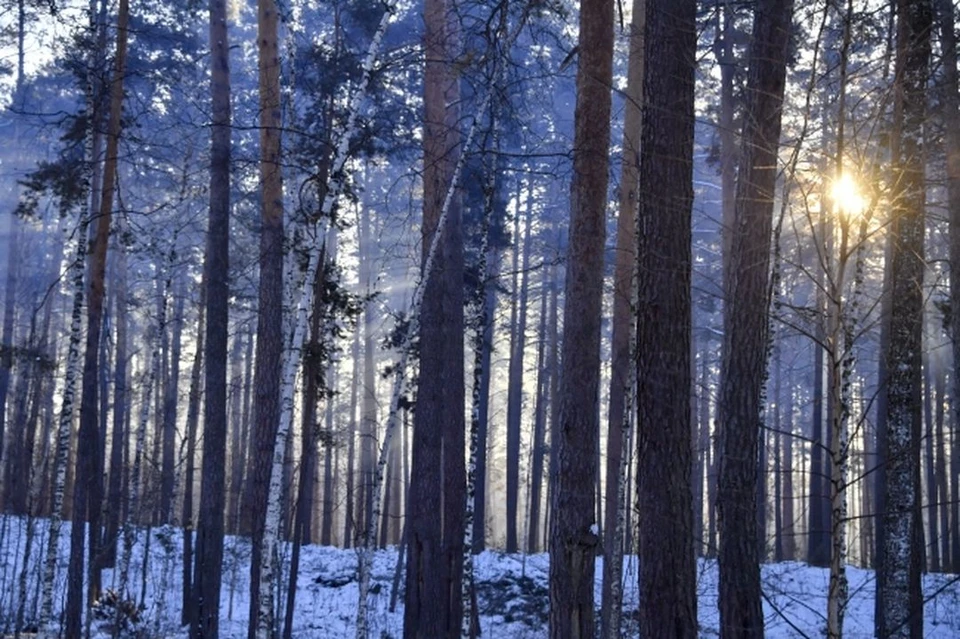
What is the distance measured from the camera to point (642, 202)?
25.0 feet

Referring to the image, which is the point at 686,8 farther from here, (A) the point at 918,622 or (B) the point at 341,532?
(B) the point at 341,532

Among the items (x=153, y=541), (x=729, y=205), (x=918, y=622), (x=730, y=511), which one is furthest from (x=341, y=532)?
(x=730, y=511)

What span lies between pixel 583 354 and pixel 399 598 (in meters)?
16.1

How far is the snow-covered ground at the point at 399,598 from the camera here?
18.6 metres

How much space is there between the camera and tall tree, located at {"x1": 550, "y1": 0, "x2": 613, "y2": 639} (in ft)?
28.3

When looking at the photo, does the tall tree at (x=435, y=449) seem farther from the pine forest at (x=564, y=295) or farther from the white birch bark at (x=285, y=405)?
the white birch bark at (x=285, y=405)

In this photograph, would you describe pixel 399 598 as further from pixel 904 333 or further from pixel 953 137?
pixel 953 137

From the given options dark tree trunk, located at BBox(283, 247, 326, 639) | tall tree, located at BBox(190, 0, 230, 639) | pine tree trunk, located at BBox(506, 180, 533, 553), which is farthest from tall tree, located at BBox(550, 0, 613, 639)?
pine tree trunk, located at BBox(506, 180, 533, 553)

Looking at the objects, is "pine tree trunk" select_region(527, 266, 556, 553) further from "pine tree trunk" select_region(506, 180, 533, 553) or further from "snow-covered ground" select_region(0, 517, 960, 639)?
"snow-covered ground" select_region(0, 517, 960, 639)

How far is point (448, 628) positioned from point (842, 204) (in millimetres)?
9445

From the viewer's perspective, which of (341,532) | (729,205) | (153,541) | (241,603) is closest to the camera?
(729,205)

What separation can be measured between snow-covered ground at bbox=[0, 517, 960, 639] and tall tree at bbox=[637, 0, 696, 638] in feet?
31.0

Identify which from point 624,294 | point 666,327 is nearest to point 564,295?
point 624,294

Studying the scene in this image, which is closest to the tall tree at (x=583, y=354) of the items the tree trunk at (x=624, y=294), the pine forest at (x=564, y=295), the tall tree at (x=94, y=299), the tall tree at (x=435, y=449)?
the pine forest at (x=564, y=295)
